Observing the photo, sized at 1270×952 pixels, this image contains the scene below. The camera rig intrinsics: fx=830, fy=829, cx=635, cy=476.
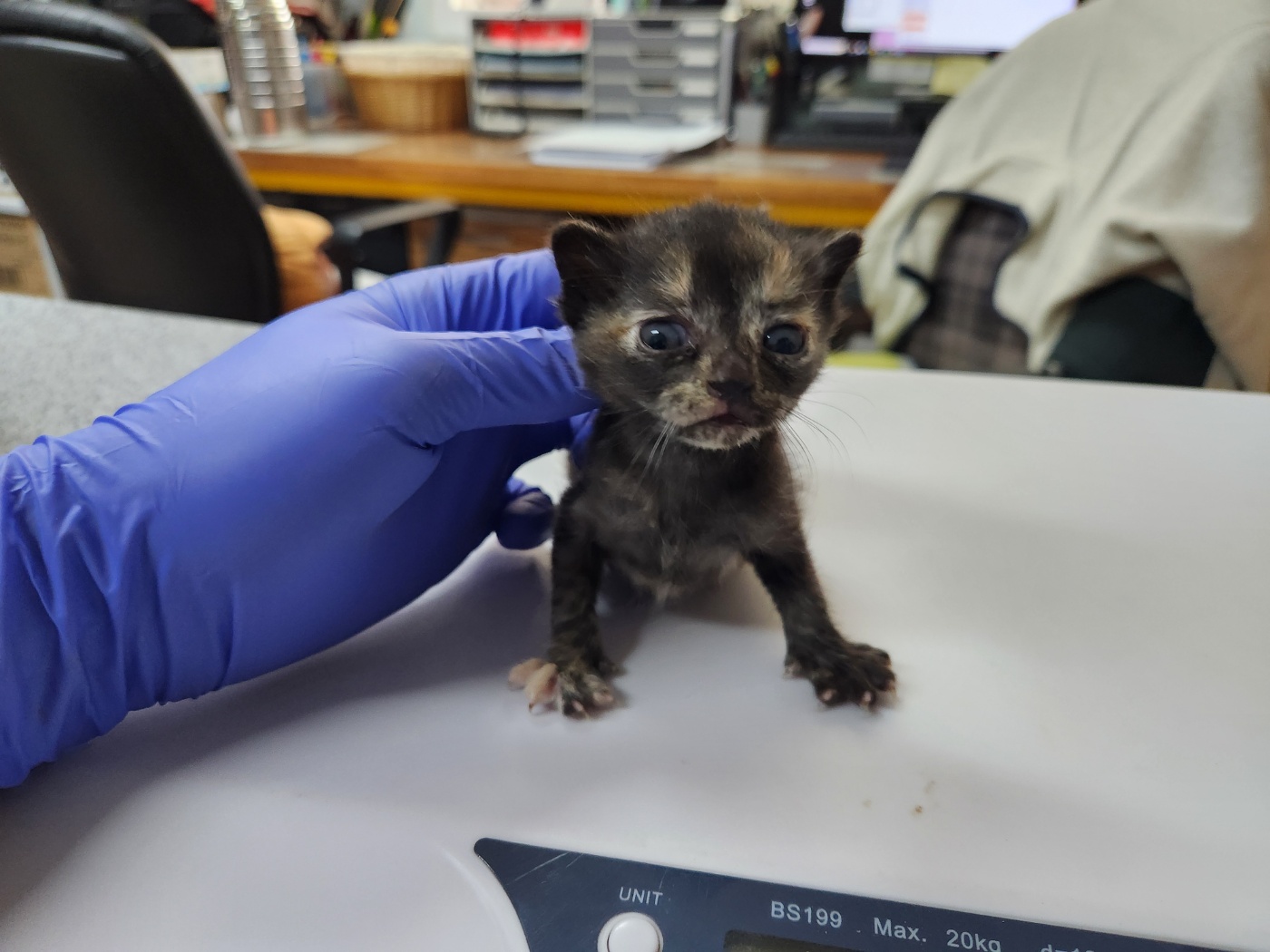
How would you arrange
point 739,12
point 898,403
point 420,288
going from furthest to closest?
1. point 739,12
2. point 898,403
3. point 420,288

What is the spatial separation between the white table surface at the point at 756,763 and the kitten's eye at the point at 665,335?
27 centimetres

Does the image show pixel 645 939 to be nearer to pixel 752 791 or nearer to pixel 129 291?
pixel 752 791

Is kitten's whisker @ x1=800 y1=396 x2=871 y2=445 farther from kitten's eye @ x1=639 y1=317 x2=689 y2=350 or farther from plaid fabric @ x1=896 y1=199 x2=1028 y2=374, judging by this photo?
plaid fabric @ x1=896 y1=199 x2=1028 y2=374

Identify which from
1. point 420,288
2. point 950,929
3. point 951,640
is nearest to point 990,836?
point 950,929

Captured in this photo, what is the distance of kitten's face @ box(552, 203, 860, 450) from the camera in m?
0.72

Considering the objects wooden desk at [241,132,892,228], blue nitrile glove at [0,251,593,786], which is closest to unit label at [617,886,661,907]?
blue nitrile glove at [0,251,593,786]

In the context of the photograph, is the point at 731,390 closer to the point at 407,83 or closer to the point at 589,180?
the point at 589,180

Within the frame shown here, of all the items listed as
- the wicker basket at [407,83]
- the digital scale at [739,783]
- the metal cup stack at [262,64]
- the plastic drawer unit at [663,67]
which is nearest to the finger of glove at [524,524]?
the digital scale at [739,783]

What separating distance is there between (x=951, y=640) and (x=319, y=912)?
0.55 m

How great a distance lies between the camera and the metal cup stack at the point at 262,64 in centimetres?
254

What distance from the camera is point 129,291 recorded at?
1916 millimetres

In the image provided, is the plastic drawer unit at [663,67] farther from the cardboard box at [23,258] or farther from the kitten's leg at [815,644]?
the kitten's leg at [815,644]

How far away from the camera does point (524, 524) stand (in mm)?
915

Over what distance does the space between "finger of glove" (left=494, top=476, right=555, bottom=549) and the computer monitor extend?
2239mm
